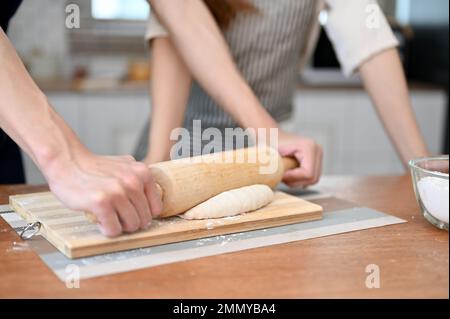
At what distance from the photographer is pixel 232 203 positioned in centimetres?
76

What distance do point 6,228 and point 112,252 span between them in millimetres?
179

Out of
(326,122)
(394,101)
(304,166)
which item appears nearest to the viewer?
(304,166)

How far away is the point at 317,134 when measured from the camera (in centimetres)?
249

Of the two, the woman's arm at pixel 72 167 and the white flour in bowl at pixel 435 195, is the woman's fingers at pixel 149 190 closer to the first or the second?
the woman's arm at pixel 72 167

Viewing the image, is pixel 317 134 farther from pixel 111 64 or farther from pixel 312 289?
pixel 312 289

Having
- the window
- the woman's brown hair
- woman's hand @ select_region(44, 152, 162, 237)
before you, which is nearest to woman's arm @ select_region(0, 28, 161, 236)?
woman's hand @ select_region(44, 152, 162, 237)

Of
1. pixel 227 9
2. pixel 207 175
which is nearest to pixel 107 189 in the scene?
pixel 207 175

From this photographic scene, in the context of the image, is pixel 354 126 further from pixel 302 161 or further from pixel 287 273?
pixel 287 273

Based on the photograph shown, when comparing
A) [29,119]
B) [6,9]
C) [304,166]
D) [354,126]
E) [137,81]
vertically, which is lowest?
[354,126]

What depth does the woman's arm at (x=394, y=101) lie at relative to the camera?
1.17 metres

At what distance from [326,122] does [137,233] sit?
1902 millimetres

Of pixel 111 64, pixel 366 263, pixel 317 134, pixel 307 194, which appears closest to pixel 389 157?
pixel 317 134

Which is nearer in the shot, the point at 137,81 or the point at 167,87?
the point at 167,87

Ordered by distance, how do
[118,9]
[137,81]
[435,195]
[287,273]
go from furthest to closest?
[118,9] → [137,81] → [435,195] → [287,273]
